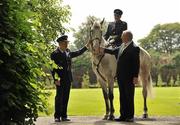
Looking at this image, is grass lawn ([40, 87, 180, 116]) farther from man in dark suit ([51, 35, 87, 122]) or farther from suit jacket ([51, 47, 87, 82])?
suit jacket ([51, 47, 87, 82])

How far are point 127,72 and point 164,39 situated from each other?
10340 cm

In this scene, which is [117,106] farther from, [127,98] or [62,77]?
[127,98]

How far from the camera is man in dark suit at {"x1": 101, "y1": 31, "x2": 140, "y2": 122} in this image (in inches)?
492

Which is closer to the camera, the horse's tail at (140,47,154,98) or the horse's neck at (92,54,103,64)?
the horse's neck at (92,54,103,64)

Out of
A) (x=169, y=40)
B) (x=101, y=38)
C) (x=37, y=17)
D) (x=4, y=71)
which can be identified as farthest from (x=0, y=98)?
(x=169, y=40)

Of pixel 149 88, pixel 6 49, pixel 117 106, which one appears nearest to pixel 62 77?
pixel 149 88

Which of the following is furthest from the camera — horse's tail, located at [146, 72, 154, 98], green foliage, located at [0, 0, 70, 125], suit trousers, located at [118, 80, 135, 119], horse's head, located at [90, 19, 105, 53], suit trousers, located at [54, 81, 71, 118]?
horse's tail, located at [146, 72, 154, 98]

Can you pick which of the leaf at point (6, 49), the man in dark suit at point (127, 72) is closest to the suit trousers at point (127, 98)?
the man in dark suit at point (127, 72)

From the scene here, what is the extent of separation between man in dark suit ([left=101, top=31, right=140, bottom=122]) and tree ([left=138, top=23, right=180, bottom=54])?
98.4m

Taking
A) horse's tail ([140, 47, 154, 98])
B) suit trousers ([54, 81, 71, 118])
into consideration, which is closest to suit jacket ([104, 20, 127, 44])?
horse's tail ([140, 47, 154, 98])

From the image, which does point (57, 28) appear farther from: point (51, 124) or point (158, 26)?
point (158, 26)

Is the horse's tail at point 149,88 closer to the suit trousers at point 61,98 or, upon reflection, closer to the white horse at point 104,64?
the white horse at point 104,64

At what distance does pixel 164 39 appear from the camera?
11469cm

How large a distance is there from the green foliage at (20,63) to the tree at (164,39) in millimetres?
104860
